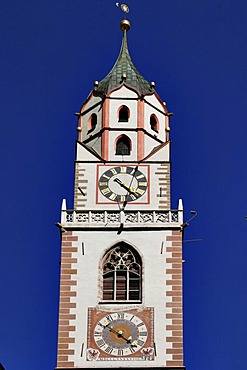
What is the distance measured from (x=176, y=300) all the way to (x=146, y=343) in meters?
1.69

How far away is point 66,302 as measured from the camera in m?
38.6

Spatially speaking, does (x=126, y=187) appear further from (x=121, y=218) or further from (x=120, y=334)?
(x=120, y=334)

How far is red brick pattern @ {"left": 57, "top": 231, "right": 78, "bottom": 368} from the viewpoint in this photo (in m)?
37.6

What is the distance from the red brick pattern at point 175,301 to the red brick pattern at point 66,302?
109 inches

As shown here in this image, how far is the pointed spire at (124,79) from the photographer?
145 ft

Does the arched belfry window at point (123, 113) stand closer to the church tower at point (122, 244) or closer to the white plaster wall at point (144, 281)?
the church tower at point (122, 244)

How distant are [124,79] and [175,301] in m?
9.14

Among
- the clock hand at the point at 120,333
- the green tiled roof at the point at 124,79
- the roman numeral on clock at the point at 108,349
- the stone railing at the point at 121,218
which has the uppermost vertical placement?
the green tiled roof at the point at 124,79

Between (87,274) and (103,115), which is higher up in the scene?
(103,115)

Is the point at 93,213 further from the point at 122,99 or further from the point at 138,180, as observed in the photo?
the point at 122,99

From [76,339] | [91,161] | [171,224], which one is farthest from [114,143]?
[76,339]

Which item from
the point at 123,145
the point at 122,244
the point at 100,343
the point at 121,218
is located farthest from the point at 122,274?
the point at 123,145

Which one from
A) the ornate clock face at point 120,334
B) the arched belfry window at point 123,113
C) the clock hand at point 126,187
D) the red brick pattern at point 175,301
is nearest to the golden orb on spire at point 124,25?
the arched belfry window at point 123,113

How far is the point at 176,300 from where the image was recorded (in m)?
38.6
